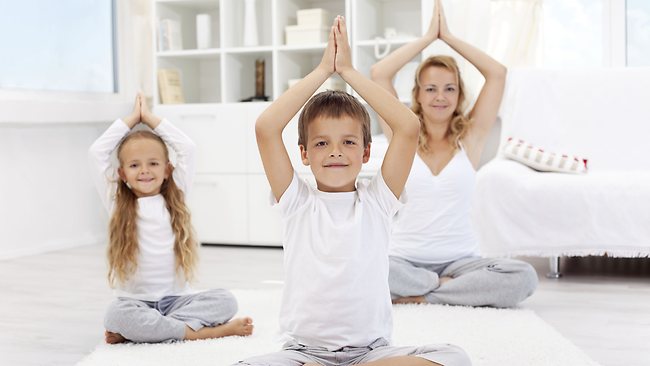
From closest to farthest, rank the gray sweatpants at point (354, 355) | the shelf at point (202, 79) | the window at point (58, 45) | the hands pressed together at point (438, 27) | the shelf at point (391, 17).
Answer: the gray sweatpants at point (354, 355), the hands pressed together at point (438, 27), the window at point (58, 45), the shelf at point (391, 17), the shelf at point (202, 79)

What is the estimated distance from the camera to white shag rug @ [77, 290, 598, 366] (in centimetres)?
192

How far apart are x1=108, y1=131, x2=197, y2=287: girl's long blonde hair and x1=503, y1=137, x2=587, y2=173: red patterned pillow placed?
1657mm

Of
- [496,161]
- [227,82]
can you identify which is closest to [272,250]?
[227,82]

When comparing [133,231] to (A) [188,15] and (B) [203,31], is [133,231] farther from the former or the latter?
(A) [188,15]

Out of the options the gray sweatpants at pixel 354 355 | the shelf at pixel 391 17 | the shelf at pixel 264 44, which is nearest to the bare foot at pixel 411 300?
the gray sweatpants at pixel 354 355

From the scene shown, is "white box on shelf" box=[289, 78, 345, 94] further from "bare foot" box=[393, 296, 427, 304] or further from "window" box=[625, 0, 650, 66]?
"bare foot" box=[393, 296, 427, 304]

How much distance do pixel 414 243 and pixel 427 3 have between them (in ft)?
5.87

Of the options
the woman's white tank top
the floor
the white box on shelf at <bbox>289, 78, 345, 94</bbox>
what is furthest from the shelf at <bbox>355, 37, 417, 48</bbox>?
the woman's white tank top

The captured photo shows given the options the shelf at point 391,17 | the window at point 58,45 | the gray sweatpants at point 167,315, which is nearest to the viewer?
the gray sweatpants at point 167,315

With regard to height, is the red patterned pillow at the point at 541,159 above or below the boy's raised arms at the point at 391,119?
below

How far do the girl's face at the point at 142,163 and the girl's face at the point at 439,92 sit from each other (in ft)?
2.75

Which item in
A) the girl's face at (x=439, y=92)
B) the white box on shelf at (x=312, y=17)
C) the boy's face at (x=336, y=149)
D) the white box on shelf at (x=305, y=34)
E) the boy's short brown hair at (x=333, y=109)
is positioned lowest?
the boy's face at (x=336, y=149)

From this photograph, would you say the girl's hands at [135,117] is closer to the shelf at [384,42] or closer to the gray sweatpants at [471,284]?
the gray sweatpants at [471,284]

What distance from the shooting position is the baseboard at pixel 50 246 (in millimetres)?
3899
